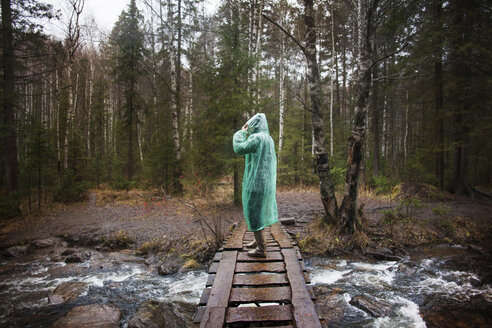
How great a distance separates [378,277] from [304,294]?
3.68m

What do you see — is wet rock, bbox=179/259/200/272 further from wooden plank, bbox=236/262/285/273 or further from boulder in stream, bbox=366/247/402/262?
boulder in stream, bbox=366/247/402/262

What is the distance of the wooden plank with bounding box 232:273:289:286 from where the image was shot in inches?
138

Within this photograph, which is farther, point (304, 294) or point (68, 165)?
point (68, 165)

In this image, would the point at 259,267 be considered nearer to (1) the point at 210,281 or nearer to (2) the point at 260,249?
(2) the point at 260,249

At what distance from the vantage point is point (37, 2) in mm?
10742

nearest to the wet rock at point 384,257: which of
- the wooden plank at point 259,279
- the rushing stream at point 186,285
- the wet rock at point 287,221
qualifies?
the rushing stream at point 186,285

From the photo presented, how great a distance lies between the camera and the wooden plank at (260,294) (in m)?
3.12

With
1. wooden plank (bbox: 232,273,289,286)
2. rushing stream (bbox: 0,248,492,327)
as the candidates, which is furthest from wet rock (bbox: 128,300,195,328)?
wooden plank (bbox: 232,273,289,286)

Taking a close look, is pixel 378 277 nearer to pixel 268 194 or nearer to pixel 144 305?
pixel 268 194

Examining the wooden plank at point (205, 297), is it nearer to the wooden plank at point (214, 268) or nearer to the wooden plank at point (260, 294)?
the wooden plank at point (260, 294)

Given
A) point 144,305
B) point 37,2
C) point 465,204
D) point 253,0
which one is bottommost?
point 144,305

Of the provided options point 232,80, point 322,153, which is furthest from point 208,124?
point 322,153

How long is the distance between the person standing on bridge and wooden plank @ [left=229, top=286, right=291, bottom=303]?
111 cm

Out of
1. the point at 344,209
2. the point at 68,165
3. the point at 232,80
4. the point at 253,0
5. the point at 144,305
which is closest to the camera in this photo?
the point at 144,305
